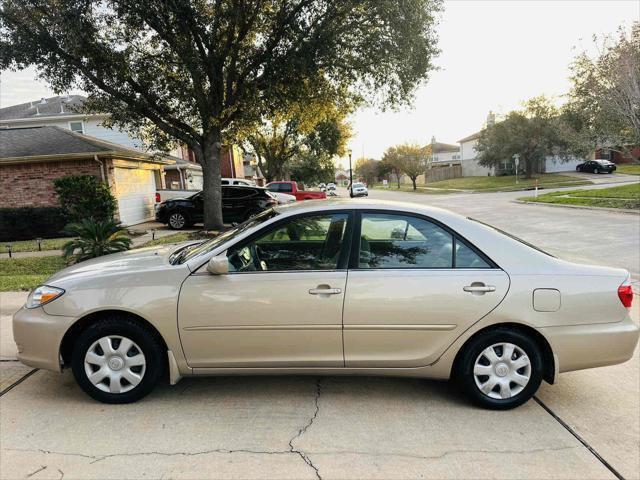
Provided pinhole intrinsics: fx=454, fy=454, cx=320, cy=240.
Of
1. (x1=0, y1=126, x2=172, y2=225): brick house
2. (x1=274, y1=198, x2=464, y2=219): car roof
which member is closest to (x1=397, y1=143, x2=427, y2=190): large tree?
(x1=0, y1=126, x2=172, y2=225): brick house

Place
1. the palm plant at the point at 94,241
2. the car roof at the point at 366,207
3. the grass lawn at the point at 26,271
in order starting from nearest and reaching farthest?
the car roof at the point at 366,207 < the grass lawn at the point at 26,271 < the palm plant at the point at 94,241

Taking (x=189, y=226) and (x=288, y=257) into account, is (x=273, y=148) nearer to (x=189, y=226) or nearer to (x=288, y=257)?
(x=189, y=226)

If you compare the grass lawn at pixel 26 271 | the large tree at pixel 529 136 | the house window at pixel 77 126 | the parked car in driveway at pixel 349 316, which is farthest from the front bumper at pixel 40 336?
the large tree at pixel 529 136

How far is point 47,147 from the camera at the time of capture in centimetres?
1680

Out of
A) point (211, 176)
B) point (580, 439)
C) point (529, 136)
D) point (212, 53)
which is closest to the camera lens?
point (580, 439)

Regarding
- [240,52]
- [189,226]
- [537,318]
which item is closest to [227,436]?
[537,318]

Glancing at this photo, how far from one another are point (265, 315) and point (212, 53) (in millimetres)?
12282

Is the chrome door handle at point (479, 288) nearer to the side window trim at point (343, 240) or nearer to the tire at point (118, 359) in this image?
the side window trim at point (343, 240)

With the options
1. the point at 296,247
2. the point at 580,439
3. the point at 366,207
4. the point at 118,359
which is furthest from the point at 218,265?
the point at 580,439

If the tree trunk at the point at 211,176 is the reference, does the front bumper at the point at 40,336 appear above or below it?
below

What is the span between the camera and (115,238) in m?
8.45

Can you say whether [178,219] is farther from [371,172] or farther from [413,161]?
[371,172]

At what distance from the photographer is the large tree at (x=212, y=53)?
12047mm

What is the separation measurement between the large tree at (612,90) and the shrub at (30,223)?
20.9 meters
